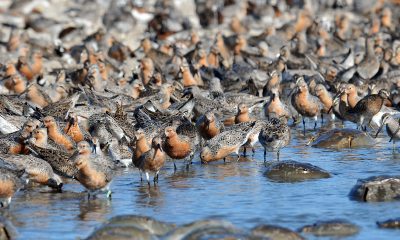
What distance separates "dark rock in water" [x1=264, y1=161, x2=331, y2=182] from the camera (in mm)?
14008

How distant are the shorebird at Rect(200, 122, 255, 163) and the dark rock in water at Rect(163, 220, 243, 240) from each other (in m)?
5.29

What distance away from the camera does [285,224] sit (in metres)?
11.4

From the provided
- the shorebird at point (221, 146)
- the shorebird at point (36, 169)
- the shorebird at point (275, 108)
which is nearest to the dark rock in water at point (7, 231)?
the shorebird at point (36, 169)

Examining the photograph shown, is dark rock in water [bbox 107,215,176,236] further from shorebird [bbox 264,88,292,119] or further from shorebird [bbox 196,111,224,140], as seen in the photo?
shorebird [bbox 264,88,292,119]

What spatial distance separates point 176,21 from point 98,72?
14.6 metres

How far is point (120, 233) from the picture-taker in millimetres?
9992

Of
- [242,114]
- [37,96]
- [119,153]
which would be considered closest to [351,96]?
[242,114]

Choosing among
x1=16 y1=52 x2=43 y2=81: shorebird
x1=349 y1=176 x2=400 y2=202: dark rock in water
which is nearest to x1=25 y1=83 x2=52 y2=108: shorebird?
x1=16 y1=52 x2=43 y2=81: shorebird

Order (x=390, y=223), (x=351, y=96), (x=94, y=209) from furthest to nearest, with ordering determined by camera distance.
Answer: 1. (x=351, y=96)
2. (x=94, y=209)
3. (x=390, y=223)

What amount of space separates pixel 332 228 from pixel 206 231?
67.4 inches

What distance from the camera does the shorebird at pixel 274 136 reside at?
15531 mm

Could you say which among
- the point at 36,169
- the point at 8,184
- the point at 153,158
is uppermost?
the point at 153,158

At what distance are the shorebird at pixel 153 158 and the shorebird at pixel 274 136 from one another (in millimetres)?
2308

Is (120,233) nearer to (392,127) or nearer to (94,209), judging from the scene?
(94,209)
